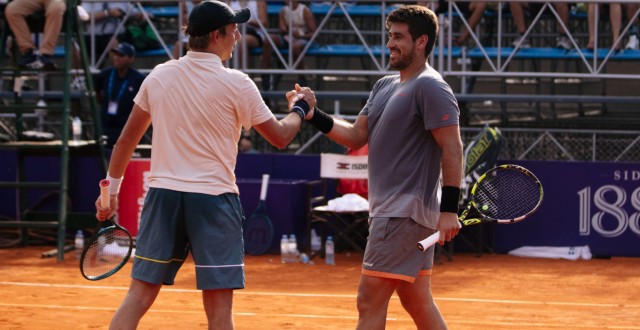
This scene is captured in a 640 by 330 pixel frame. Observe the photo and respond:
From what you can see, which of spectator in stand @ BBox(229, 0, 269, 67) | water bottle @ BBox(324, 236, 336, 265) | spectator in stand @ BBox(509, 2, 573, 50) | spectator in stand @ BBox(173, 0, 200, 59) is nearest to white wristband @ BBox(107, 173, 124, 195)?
water bottle @ BBox(324, 236, 336, 265)

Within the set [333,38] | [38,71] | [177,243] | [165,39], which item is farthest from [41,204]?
[177,243]

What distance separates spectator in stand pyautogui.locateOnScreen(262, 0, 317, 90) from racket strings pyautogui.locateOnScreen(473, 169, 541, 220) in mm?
9053

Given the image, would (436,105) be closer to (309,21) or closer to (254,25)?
(309,21)

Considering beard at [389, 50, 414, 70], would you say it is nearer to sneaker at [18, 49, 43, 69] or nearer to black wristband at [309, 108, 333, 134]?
black wristband at [309, 108, 333, 134]

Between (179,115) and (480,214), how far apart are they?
1771 millimetres

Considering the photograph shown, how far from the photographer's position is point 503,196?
6211mm

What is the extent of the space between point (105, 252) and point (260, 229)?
6297 millimetres

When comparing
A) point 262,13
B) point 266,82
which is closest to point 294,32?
point 262,13

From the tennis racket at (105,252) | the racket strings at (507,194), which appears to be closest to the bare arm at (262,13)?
the tennis racket at (105,252)

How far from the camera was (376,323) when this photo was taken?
216 inches

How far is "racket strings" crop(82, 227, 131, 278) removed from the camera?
6.23m

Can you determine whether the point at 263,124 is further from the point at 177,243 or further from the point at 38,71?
the point at 38,71

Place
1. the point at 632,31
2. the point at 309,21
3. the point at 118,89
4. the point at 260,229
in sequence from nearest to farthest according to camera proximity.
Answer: the point at 260,229, the point at 118,89, the point at 309,21, the point at 632,31

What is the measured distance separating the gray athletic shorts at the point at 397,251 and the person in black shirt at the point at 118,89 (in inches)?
326
